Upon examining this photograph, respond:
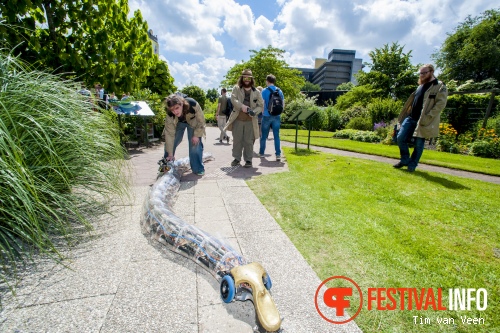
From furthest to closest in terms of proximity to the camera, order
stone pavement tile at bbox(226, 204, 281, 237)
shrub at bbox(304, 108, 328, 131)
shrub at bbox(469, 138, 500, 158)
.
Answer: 1. shrub at bbox(304, 108, 328, 131)
2. shrub at bbox(469, 138, 500, 158)
3. stone pavement tile at bbox(226, 204, 281, 237)

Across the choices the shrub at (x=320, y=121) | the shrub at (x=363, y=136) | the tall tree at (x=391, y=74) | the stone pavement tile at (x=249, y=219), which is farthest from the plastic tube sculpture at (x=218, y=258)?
the tall tree at (x=391, y=74)

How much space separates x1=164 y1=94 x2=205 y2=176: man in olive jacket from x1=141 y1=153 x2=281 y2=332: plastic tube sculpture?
1588 millimetres

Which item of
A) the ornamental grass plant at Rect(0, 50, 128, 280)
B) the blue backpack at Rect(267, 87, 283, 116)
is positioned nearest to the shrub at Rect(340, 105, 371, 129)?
the blue backpack at Rect(267, 87, 283, 116)

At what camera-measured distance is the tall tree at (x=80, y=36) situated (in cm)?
394

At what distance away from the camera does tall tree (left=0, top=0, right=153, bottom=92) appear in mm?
3944

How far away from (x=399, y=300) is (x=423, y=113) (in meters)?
4.61

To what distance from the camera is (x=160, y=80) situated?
10.5m

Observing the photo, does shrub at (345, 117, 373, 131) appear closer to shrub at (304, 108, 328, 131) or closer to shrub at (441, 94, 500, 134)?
shrub at (304, 108, 328, 131)

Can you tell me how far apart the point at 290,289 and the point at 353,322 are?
443mm

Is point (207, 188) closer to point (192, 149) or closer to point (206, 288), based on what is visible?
point (192, 149)

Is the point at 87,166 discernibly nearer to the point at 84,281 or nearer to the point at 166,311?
the point at 84,281

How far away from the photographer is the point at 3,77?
2.14 metres

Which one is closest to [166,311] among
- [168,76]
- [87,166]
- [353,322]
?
[353,322]

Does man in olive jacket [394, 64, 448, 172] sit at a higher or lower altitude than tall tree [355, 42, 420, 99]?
lower
